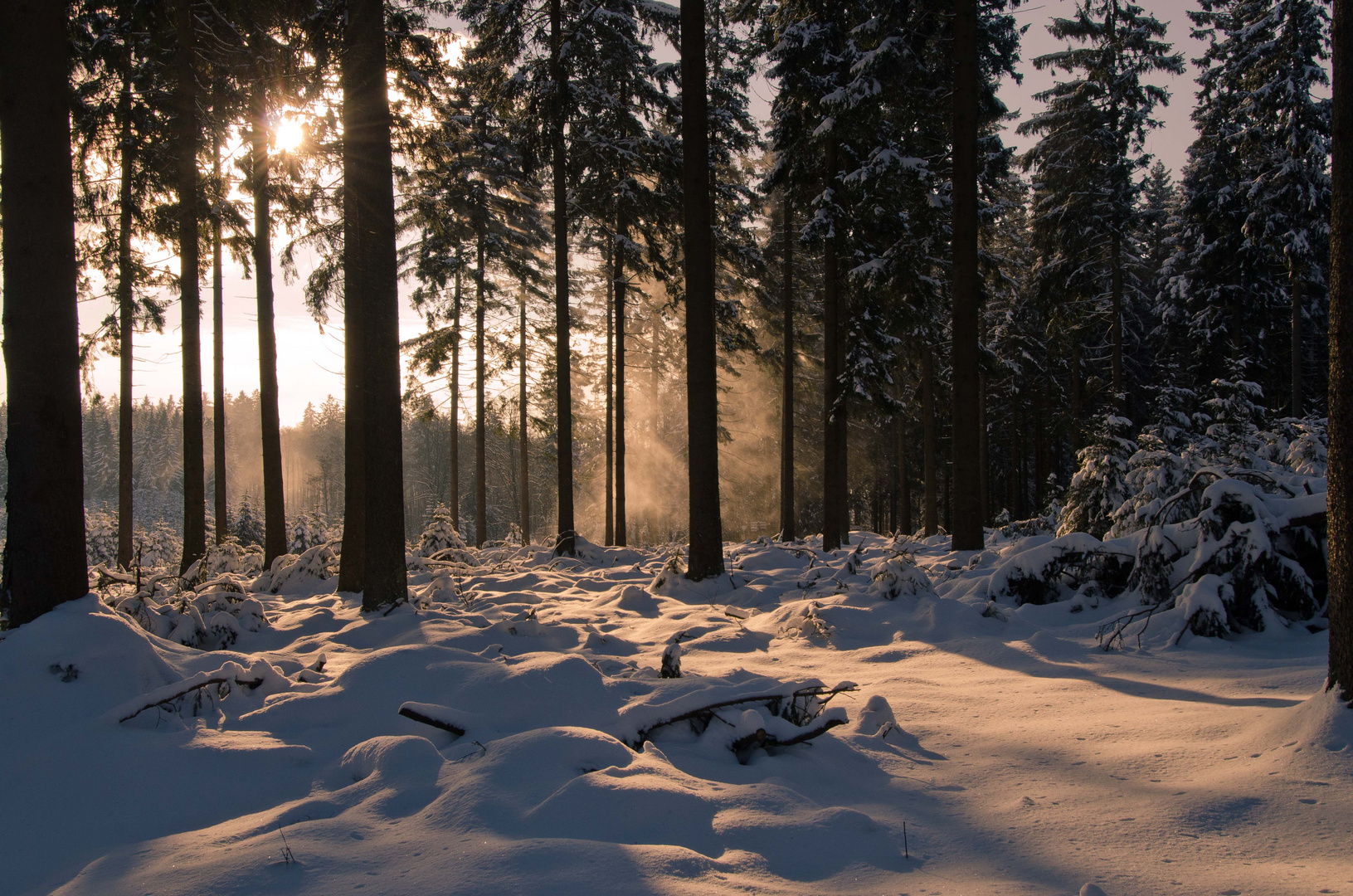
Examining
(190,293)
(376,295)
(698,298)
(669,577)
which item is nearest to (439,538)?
(190,293)

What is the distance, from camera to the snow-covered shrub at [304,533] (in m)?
16.0

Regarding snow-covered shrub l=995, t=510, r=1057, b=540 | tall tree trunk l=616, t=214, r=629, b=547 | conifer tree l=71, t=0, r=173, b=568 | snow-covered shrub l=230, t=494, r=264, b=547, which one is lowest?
snow-covered shrub l=230, t=494, r=264, b=547

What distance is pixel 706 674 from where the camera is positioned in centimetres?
459

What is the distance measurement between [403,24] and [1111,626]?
10.9m

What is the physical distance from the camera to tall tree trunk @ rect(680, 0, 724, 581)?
9.27 metres

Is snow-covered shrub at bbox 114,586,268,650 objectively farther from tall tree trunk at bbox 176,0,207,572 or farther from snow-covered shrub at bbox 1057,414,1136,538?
snow-covered shrub at bbox 1057,414,1136,538

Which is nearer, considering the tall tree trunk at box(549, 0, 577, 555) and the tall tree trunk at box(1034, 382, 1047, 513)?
the tall tree trunk at box(549, 0, 577, 555)

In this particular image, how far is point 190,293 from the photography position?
10977mm

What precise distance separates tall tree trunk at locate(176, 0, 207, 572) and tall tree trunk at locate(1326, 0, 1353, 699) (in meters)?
13.1

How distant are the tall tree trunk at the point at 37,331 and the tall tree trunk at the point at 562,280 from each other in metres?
9.59

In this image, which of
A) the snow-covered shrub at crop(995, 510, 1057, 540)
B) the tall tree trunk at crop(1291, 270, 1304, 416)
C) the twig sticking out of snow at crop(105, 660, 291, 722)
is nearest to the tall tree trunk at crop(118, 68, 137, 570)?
the twig sticking out of snow at crop(105, 660, 291, 722)

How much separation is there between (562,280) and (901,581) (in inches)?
401

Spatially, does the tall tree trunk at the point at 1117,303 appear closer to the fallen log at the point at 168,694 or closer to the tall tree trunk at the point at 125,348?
the fallen log at the point at 168,694

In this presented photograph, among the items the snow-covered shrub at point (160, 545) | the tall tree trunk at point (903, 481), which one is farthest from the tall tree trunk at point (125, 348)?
the tall tree trunk at point (903, 481)
